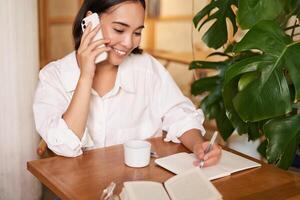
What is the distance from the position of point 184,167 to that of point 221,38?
0.92 metres

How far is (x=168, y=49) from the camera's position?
429 centimetres

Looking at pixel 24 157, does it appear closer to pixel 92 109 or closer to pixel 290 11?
pixel 92 109

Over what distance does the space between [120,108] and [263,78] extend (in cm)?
57

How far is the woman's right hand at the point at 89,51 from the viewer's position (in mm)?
1319

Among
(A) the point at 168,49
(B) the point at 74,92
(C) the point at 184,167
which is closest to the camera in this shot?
(C) the point at 184,167

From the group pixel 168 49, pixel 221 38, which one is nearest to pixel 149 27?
pixel 168 49

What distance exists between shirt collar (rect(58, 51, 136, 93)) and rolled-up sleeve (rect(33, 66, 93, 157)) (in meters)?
0.03

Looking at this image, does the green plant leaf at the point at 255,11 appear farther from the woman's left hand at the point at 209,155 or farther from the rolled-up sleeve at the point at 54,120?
the rolled-up sleeve at the point at 54,120

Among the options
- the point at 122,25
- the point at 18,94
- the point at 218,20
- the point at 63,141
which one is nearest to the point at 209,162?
the point at 63,141

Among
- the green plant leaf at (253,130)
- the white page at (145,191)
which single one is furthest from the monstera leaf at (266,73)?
the green plant leaf at (253,130)

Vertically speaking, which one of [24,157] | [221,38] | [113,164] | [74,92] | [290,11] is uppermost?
[290,11]

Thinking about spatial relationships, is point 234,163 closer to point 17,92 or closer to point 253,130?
point 253,130

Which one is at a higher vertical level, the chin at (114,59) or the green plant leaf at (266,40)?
the green plant leaf at (266,40)

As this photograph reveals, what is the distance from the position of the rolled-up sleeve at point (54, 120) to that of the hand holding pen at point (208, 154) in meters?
0.37
